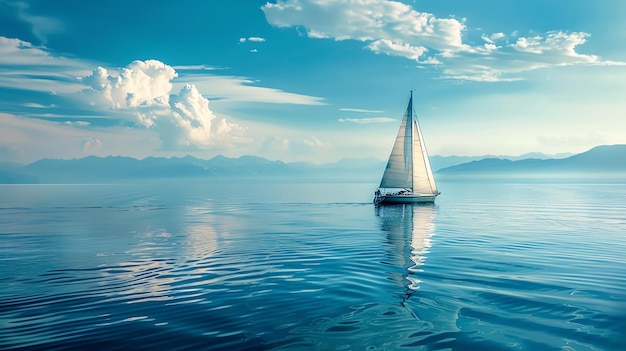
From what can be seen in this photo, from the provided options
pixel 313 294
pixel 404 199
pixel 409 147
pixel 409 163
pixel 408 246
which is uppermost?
pixel 409 147

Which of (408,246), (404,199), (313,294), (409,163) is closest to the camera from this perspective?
(313,294)

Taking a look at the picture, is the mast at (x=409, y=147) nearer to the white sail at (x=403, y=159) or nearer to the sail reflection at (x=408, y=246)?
the white sail at (x=403, y=159)

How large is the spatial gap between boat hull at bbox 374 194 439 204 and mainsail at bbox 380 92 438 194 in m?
2.14

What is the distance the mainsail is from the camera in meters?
95.8

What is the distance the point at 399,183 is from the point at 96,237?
222ft

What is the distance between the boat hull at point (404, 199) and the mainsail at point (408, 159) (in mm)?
2136

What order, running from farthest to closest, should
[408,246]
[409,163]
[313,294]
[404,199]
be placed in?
[409,163], [404,199], [408,246], [313,294]

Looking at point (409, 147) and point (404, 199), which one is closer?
point (404, 199)

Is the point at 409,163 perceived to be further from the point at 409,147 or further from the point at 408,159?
the point at 409,147

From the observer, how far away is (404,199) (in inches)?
3708

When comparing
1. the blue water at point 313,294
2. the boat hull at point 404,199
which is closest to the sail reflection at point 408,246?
the blue water at point 313,294

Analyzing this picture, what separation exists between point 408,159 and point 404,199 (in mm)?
9538

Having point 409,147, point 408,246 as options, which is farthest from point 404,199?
point 408,246

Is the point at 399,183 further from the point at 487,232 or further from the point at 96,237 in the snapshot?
the point at 96,237
